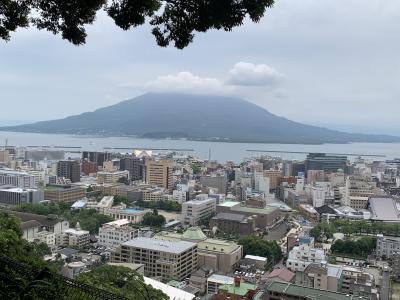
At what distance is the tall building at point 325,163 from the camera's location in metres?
26.5

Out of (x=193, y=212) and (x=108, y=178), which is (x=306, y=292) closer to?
(x=193, y=212)

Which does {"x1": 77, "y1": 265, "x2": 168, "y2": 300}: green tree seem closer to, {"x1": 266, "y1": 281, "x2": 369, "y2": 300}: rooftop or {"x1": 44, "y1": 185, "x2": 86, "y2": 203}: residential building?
{"x1": 266, "y1": 281, "x2": 369, "y2": 300}: rooftop

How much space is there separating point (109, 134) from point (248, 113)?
99.5 feet

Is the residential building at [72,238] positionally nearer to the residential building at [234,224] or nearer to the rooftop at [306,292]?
the residential building at [234,224]

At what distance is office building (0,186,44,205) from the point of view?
1516 centimetres

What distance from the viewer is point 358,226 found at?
41.7 feet

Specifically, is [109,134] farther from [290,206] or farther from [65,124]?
[290,206]

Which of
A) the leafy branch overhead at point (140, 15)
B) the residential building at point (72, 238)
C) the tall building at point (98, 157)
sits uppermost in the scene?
the leafy branch overhead at point (140, 15)

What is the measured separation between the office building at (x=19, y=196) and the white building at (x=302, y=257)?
9.63 meters

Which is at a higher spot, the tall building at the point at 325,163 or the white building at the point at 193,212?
the tall building at the point at 325,163

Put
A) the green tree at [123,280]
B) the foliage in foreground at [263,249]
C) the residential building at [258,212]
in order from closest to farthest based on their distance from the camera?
the green tree at [123,280] < the foliage in foreground at [263,249] < the residential building at [258,212]

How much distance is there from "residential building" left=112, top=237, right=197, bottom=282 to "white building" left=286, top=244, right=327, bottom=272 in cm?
203

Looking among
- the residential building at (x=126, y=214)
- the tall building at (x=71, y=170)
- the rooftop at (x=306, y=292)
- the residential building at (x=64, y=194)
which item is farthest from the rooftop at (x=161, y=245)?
the tall building at (x=71, y=170)

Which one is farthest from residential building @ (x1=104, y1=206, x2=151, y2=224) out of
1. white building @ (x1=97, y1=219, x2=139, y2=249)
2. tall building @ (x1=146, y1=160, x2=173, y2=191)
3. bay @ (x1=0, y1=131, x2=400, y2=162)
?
bay @ (x1=0, y1=131, x2=400, y2=162)
